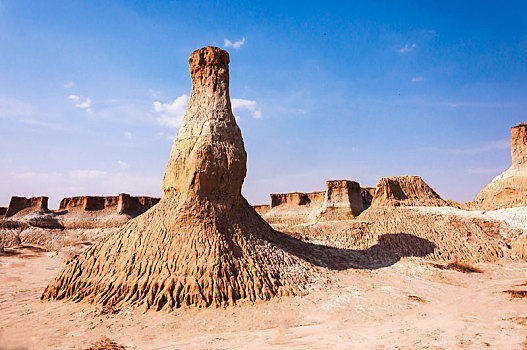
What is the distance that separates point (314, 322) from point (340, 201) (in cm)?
3326

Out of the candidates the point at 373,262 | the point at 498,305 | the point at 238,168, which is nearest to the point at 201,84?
the point at 238,168

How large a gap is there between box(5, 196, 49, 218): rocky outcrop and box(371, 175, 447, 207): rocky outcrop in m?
43.4

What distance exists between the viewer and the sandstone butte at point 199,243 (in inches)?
328

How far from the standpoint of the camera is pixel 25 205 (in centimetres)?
4275

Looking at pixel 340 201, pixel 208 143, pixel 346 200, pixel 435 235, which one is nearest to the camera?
pixel 208 143

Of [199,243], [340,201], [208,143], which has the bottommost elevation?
[199,243]

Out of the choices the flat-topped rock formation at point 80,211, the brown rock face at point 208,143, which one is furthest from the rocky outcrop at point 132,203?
the brown rock face at point 208,143

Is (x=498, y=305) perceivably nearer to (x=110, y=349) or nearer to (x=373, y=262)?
(x=373, y=262)

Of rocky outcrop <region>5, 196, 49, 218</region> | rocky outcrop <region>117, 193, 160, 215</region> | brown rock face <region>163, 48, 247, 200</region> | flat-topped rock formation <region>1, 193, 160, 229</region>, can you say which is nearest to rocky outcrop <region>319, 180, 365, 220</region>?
rocky outcrop <region>117, 193, 160, 215</region>

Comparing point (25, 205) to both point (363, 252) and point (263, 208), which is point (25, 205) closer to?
point (263, 208)

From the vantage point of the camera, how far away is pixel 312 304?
8.49 metres

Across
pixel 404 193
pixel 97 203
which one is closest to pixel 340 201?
pixel 404 193

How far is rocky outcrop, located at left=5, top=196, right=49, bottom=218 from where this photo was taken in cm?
4200

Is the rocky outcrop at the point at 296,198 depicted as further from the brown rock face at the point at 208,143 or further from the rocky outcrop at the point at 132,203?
the brown rock face at the point at 208,143
